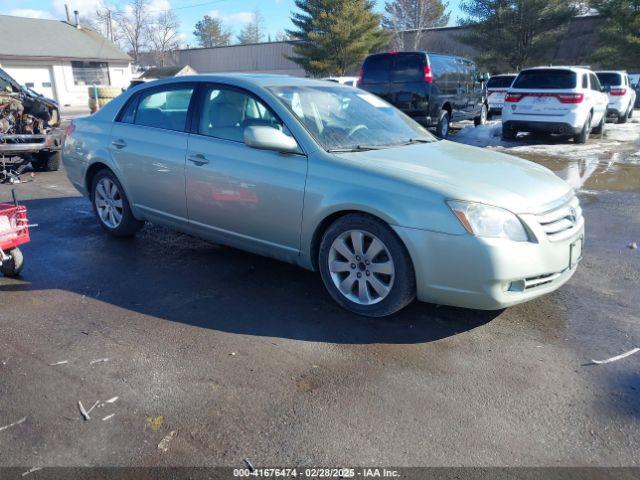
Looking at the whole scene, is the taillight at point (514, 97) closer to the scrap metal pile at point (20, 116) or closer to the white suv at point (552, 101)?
the white suv at point (552, 101)

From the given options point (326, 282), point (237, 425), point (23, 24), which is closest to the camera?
point (237, 425)

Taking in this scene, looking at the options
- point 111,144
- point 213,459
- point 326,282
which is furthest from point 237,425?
point 111,144

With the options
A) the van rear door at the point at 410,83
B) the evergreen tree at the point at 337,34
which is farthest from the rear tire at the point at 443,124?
the evergreen tree at the point at 337,34

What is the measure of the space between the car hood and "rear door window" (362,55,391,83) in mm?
9307

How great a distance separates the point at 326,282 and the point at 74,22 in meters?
46.9

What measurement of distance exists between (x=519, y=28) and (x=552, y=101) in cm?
2582

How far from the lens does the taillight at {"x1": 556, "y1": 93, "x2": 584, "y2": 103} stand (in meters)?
12.1

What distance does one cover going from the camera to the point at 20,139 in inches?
360

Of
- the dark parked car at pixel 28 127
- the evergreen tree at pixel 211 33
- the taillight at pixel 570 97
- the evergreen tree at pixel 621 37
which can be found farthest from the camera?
the evergreen tree at pixel 211 33

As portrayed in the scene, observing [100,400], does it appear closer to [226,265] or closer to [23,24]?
[226,265]

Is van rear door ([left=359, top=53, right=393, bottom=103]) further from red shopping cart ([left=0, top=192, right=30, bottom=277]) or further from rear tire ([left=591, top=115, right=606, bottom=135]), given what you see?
red shopping cart ([left=0, top=192, right=30, bottom=277])

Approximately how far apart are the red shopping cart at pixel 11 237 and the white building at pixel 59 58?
35.4m

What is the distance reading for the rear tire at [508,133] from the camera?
13445mm

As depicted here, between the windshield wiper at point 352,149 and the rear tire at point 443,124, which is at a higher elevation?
the windshield wiper at point 352,149
